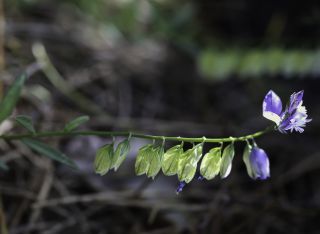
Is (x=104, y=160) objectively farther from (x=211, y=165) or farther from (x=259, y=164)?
(x=259, y=164)

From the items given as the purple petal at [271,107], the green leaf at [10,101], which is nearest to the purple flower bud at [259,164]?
the purple petal at [271,107]

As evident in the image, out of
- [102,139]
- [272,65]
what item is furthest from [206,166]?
[272,65]

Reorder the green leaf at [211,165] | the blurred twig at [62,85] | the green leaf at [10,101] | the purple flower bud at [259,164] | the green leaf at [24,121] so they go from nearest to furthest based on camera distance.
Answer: the purple flower bud at [259,164] < the green leaf at [211,165] < the green leaf at [24,121] < the green leaf at [10,101] < the blurred twig at [62,85]

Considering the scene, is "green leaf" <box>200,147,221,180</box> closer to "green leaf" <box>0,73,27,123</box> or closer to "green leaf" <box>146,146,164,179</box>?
"green leaf" <box>146,146,164,179</box>

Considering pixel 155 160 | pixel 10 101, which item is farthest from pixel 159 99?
pixel 155 160

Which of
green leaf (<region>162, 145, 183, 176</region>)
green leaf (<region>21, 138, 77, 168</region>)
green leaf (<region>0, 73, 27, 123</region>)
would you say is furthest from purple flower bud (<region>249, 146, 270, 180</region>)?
green leaf (<region>0, 73, 27, 123</region>)

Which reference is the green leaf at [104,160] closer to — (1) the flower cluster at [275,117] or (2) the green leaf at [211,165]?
(2) the green leaf at [211,165]

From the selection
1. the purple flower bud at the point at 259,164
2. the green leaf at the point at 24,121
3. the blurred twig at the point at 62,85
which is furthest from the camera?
the blurred twig at the point at 62,85
